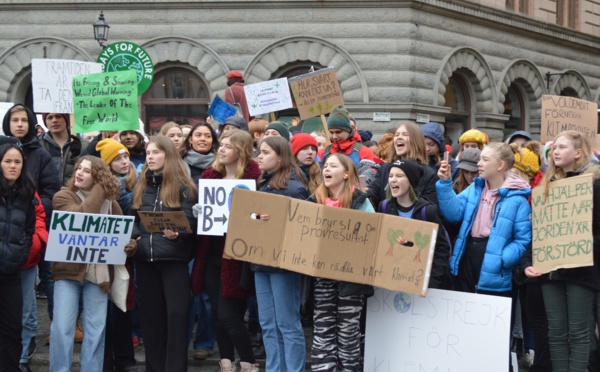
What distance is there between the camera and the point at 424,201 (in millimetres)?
6273

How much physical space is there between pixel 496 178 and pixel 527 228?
1.56ft

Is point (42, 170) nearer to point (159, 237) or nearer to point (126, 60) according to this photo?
point (159, 237)

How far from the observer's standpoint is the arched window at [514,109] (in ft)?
69.5

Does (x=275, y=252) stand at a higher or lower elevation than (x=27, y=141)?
lower

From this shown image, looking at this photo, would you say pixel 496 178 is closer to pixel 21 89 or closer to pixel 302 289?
pixel 302 289

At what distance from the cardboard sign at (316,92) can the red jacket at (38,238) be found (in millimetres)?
3690

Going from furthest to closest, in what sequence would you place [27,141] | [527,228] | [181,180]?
[27,141] < [181,180] < [527,228]

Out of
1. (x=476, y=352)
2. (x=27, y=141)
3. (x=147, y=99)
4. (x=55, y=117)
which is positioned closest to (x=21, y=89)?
(x=147, y=99)

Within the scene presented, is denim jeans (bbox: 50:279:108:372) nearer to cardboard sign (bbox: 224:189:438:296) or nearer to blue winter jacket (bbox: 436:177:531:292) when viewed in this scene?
cardboard sign (bbox: 224:189:438:296)

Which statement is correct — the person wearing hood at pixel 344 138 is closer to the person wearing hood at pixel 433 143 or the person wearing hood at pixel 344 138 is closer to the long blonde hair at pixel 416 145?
the person wearing hood at pixel 433 143

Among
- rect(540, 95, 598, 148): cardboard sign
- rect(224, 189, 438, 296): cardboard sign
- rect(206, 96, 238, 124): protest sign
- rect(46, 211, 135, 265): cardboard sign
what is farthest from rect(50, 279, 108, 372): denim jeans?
rect(540, 95, 598, 148): cardboard sign

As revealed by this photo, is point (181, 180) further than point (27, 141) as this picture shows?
No

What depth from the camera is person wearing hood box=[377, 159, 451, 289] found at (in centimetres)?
617

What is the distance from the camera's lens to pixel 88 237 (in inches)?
256
